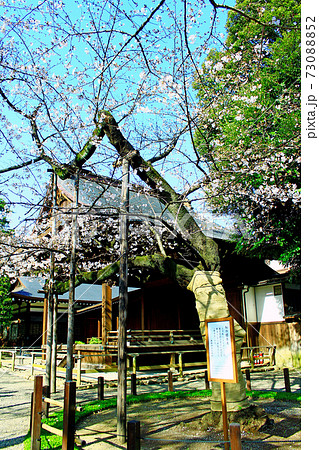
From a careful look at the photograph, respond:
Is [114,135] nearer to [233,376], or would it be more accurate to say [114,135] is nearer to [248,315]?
[233,376]

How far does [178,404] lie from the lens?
7.52 meters

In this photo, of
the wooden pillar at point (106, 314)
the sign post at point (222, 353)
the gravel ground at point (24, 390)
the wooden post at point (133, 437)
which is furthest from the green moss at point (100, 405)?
the wooden pillar at point (106, 314)

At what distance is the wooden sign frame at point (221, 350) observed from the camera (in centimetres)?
467

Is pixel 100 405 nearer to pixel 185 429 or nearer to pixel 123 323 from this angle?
pixel 185 429

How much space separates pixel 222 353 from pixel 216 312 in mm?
1232

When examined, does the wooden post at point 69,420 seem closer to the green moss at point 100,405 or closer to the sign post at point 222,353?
the green moss at point 100,405

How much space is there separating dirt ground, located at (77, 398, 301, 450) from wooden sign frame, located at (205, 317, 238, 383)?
0.80 meters

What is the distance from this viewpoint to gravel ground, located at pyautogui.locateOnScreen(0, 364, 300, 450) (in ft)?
19.7

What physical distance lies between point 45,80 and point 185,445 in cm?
671

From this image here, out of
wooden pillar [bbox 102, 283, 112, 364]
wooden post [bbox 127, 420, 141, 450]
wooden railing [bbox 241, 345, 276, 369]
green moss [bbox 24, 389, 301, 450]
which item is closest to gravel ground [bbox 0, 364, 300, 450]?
green moss [bbox 24, 389, 301, 450]

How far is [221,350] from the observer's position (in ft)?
16.0
